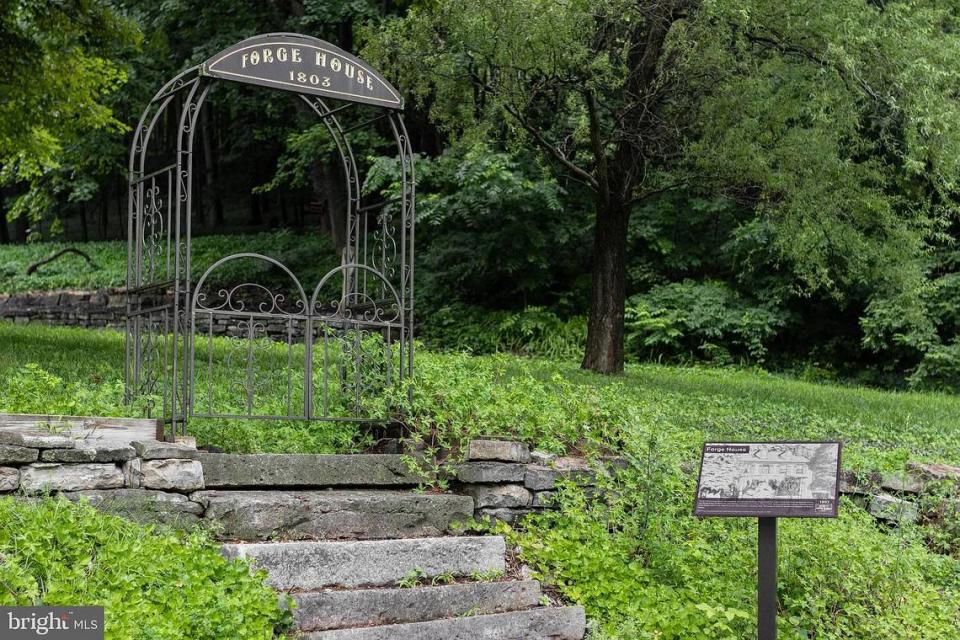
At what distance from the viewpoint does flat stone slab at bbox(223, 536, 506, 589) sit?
502 centimetres

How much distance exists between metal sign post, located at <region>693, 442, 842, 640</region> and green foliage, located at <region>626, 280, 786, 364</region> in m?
12.3

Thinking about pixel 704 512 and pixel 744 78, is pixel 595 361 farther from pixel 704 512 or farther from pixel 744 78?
pixel 704 512

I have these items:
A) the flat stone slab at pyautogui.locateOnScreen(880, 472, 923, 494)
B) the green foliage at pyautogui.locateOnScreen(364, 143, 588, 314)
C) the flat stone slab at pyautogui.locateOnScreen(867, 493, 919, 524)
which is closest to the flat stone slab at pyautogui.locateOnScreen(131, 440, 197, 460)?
the flat stone slab at pyautogui.locateOnScreen(867, 493, 919, 524)

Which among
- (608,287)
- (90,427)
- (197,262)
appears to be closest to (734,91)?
(608,287)

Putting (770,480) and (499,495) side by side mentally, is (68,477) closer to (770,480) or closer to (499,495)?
(499,495)

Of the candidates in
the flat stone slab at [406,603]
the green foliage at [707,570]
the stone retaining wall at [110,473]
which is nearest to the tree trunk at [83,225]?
the stone retaining wall at [110,473]

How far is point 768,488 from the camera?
4895mm

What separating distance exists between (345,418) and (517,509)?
122 centimetres

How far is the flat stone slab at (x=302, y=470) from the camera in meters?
5.54

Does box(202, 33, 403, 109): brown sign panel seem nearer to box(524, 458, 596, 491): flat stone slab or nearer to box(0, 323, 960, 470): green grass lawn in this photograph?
box(0, 323, 960, 470): green grass lawn

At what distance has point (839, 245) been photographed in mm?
11648

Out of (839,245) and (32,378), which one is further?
(839,245)

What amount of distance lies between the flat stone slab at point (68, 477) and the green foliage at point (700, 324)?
42.6 ft

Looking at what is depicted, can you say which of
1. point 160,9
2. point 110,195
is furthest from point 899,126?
point 110,195
